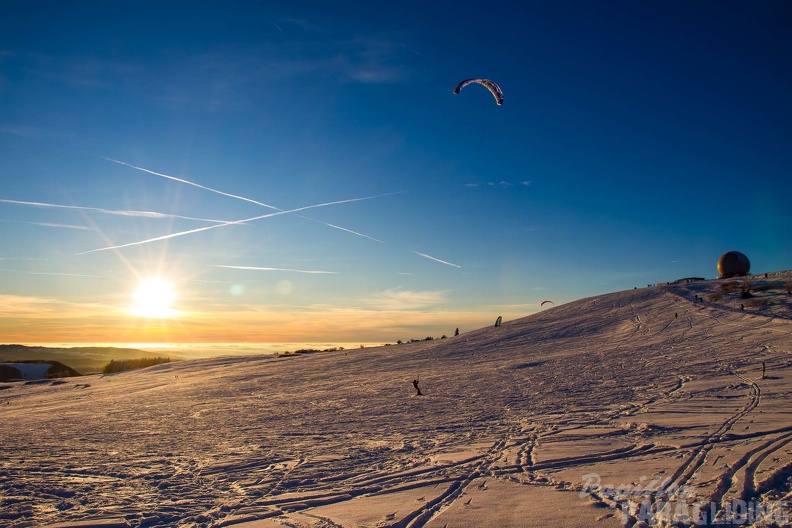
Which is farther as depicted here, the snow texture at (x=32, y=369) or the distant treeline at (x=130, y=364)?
the snow texture at (x=32, y=369)

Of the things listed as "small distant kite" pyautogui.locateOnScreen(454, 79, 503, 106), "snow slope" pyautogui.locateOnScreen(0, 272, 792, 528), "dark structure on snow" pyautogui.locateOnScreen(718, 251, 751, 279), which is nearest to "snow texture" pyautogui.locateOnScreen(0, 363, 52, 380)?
"snow slope" pyautogui.locateOnScreen(0, 272, 792, 528)

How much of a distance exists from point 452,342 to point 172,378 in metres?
17.7

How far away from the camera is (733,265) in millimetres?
47094

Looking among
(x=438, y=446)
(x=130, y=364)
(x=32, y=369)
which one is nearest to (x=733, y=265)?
(x=438, y=446)

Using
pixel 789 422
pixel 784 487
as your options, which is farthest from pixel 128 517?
pixel 789 422

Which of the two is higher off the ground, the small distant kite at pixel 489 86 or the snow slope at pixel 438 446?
the small distant kite at pixel 489 86

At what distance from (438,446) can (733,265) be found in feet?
164

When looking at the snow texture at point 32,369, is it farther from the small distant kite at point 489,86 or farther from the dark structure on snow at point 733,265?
the dark structure on snow at point 733,265

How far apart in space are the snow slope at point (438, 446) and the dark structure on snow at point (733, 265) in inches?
1184

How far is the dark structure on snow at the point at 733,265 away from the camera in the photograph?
1843 inches

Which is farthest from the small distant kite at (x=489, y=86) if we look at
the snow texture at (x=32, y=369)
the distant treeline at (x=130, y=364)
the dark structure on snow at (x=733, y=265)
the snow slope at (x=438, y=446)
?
the snow texture at (x=32, y=369)

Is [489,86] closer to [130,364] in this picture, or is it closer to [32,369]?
[130,364]

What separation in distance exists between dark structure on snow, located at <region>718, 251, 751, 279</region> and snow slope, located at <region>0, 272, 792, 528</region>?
3008 cm

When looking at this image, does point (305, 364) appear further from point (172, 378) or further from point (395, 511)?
point (395, 511)
